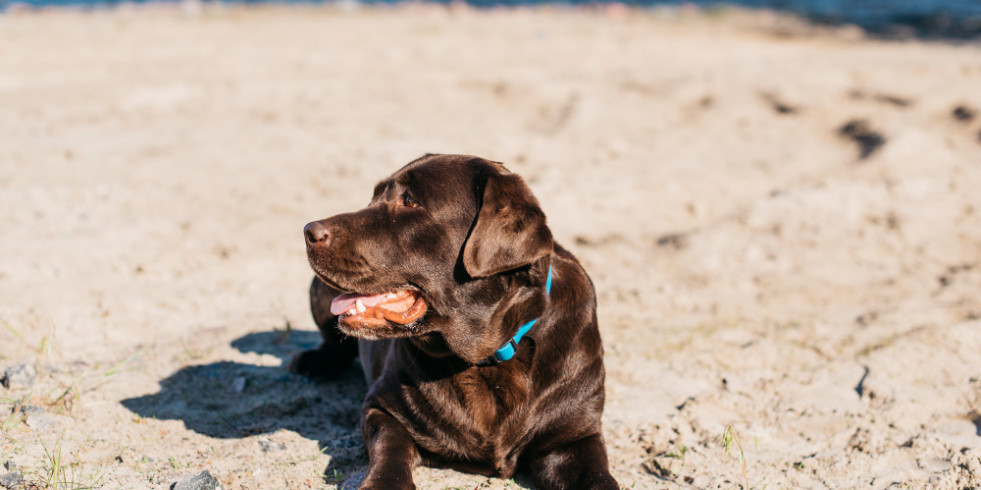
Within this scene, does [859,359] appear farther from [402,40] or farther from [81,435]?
[402,40]

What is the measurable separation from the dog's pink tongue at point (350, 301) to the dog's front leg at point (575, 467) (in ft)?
2.93

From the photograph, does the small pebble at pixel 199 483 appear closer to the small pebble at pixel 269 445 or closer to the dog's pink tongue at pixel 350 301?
the small pebble at pixel 269 445

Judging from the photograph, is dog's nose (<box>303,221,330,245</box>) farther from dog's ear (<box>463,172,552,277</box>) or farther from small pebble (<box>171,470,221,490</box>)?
small pebble (<box>171,470,221,490</box>)

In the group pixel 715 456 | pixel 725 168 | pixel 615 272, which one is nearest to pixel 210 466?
pixel 715 456

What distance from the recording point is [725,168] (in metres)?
7.70

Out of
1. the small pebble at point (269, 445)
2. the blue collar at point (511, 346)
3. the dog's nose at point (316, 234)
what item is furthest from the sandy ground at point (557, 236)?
the dog's nose at point (316, 234)

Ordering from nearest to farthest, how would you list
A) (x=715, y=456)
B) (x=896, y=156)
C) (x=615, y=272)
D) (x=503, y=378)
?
(x=503, y=378)
(x=715, y=456)
(x=615, y=272)
(x=896, y=156)

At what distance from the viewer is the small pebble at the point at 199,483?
306 cm

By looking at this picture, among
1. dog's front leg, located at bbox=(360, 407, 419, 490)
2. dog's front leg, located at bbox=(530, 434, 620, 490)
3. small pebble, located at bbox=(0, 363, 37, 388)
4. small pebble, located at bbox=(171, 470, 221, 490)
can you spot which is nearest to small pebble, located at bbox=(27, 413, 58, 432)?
small pebble, located at bbox=(0, 363, 37, 388)

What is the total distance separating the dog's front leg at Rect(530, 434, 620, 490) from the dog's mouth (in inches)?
30.8

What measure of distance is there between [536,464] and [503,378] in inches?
14.8

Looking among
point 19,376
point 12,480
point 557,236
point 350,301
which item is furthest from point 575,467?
point 557,236

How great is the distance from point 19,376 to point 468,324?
6.94 ft

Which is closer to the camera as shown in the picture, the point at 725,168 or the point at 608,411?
the point at 608,411
